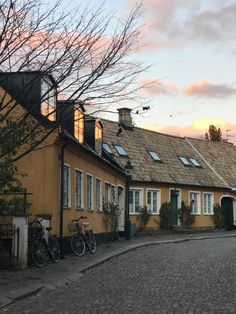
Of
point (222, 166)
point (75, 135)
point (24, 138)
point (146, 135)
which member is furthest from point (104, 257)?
point (222, 166)

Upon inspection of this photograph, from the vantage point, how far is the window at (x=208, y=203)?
126 ft

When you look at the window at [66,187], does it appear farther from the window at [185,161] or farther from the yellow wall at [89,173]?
the window at [185,161]

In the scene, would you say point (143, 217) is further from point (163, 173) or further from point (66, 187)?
point (66, 187)

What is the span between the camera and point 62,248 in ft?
60.3

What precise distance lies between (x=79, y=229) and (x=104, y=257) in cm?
168

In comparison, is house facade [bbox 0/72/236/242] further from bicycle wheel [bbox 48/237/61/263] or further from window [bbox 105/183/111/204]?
bicycle wheel [bbox 48/237/61/263]

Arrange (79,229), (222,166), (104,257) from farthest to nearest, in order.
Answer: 1. (222,166)
2. (79,229)
3. (104,257)

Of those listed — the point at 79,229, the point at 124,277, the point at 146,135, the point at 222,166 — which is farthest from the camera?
the point at 222,166

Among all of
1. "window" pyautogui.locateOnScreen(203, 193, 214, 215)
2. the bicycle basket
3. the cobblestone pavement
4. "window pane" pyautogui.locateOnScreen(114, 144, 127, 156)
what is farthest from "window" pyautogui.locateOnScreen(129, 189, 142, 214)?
the cobblestone pavement

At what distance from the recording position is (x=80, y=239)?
19.1 meters

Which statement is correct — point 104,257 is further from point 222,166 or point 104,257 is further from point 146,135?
point 222,166

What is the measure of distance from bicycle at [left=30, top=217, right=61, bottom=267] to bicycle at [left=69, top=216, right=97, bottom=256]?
1.71 m

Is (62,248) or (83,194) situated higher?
(83,194)

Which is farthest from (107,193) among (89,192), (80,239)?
(80,239)
